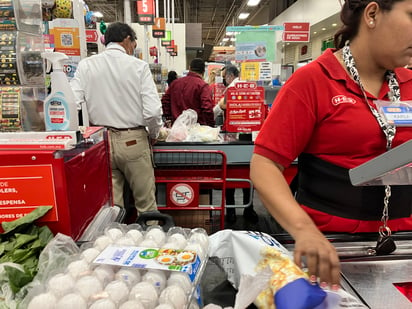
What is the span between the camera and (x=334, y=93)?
3.79ft

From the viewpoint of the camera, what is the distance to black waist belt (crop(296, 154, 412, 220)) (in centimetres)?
116

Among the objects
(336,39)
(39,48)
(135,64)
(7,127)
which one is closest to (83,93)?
(135,64)

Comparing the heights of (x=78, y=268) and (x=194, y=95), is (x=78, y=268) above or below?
below

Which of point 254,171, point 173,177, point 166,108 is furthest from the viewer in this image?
point 166,108

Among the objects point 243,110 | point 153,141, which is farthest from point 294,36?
point 153,141

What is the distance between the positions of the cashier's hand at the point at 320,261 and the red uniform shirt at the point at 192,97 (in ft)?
12.9

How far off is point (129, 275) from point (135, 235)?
231 mm

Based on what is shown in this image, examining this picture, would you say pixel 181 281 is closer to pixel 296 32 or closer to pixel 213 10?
pixel 296 32

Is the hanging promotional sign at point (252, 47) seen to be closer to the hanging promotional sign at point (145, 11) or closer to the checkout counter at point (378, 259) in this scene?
the hanging promotional sign at point (145, 11)

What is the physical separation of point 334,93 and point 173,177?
2334 millimetres

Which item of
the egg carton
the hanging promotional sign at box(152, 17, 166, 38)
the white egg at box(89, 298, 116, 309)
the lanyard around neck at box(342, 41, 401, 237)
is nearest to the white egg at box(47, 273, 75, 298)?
the egg carton

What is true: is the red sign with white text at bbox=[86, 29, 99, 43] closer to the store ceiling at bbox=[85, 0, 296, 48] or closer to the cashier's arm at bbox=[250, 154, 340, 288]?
the cashier's arm at bbox=[250, 154, 340, 288]

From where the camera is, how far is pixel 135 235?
1065 mm

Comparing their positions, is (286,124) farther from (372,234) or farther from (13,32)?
(13,32)
